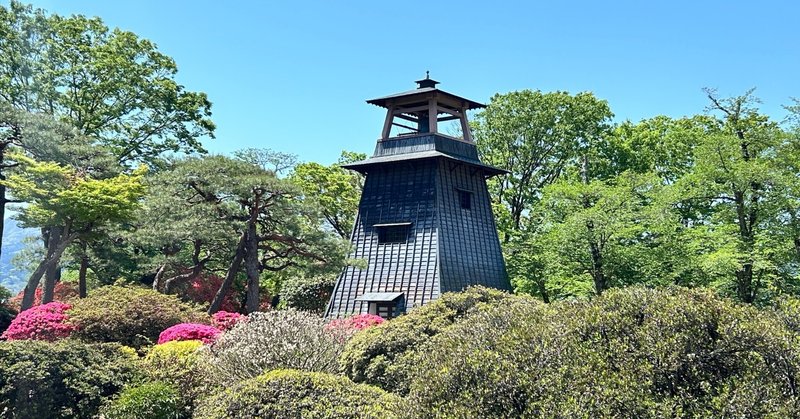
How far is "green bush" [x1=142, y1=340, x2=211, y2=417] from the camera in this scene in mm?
10773

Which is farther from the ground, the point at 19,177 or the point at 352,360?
the point at 19,177

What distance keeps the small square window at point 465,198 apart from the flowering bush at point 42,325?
1122 cm

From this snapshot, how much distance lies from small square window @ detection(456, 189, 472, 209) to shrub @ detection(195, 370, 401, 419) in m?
13.6

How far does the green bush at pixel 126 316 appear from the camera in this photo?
46.9 feet

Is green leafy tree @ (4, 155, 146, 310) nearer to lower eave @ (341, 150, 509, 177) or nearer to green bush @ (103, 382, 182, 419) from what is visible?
lower eave @ (341, 150, 509, 177)

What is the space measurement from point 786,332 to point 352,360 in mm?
6339

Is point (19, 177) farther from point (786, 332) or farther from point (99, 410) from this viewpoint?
point (786, 332)

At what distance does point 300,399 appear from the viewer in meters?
7.70

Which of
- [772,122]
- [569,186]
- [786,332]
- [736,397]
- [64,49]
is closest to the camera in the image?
[736,397]

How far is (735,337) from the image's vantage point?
5746 mm

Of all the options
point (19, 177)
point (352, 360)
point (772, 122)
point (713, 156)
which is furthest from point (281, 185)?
point (772, 122)

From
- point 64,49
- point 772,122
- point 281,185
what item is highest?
point 64,49

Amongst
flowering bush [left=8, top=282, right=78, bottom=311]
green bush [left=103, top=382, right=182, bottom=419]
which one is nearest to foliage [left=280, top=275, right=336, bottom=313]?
flowering bush [left=8, top=282, right=78, bottom=311]


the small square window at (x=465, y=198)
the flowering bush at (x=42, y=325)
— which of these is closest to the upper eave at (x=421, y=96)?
the small square window at (x=465, y=198)
